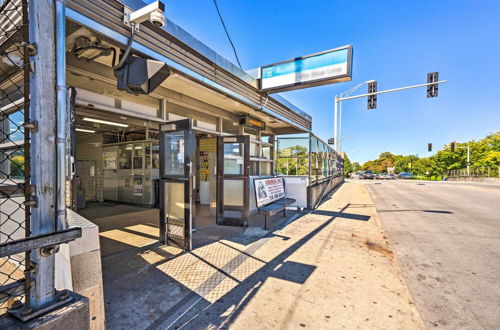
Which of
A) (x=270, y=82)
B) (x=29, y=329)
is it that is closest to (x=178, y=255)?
(x=29, y=329)

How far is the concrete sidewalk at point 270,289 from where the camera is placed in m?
2.25

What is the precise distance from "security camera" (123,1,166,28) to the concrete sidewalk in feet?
9.99

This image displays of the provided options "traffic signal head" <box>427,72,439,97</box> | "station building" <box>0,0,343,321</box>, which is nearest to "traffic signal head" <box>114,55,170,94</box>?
"station building" <box>0,0,343,321</box>

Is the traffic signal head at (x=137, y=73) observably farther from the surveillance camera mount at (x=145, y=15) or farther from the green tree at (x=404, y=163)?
the green tree at (x=404, y=163)

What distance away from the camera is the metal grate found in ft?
4.23

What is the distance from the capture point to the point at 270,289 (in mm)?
2801

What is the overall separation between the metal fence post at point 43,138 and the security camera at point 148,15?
4.81 ft

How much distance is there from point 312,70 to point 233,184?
3094mm

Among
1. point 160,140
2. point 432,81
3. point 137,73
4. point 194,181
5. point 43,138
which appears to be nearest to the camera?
point 43,138

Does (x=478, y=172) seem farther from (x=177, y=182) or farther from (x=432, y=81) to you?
(x=177, y=182)

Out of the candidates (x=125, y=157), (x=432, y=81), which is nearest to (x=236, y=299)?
(x=125, y=157)

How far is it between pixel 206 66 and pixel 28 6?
3050mm

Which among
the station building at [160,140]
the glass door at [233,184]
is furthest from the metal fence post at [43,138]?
the glass door at [233,184]

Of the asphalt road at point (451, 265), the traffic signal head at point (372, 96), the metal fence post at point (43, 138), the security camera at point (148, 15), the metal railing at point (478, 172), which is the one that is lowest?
the asphalt road at point (451, 265)
